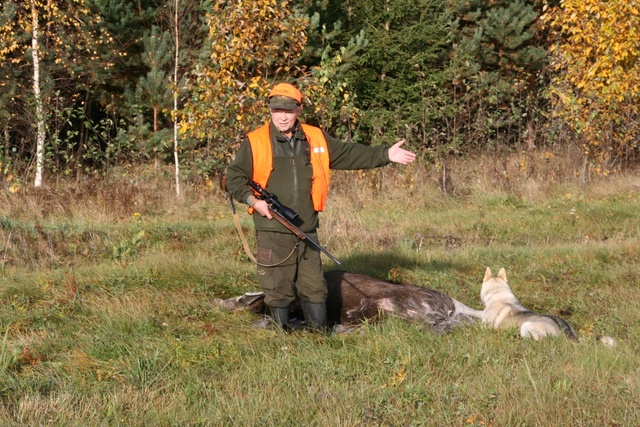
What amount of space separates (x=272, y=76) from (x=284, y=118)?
10.5 metres

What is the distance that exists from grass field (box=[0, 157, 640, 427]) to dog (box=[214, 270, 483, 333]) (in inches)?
9.6

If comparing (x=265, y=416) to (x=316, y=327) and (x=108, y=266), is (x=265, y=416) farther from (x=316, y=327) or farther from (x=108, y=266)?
(x=108, y=266)

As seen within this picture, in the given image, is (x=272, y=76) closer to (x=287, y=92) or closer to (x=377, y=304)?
(x=377, y=304)

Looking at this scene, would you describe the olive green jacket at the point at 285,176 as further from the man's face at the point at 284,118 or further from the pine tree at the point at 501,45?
the pine tree at the point at 501,45

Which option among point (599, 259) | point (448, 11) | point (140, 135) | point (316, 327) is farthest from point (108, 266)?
point (448, 11)

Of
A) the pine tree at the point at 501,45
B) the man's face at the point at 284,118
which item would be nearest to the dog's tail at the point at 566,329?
the man's face at the point at 284,118

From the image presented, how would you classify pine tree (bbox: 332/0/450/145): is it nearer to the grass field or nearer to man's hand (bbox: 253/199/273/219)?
the grass field

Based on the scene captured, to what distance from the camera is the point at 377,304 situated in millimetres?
6469

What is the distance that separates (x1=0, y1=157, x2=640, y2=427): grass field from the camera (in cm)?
418

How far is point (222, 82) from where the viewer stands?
12266mm

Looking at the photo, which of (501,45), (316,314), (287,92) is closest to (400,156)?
(287,92)

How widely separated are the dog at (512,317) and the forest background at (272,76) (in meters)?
6.42

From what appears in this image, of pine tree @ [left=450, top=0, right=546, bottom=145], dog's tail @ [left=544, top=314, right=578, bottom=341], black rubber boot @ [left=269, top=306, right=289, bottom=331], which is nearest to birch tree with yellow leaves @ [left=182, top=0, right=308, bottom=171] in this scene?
black rubber boot @ [left=269, top=306, right=289, bottom=331]

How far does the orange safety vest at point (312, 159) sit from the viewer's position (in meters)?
5.80
